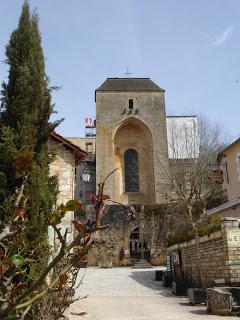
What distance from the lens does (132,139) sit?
106 feet

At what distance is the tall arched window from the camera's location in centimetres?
3084

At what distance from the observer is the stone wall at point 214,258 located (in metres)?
9.81

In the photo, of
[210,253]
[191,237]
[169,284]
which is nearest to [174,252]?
[169,284]

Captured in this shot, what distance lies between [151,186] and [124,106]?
7226 mm

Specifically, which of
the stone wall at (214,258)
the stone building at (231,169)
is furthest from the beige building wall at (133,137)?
the stone wall at (214,258)

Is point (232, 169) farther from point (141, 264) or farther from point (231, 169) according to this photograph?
point (141, 264)

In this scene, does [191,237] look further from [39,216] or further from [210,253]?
[39,216]

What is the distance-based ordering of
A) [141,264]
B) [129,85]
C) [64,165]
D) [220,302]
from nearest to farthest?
1. [220,302]
2. [64,165]
3. [141,264]
4. [129,85]

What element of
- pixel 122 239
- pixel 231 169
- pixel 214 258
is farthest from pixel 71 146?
pixel 122 239

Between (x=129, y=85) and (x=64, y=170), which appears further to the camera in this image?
(x=129, y=85)

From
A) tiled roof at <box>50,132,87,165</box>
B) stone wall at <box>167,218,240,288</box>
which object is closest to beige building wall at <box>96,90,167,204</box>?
stone wall at <box>167,218,240,288</box>

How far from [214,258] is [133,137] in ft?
72.6

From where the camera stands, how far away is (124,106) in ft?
103

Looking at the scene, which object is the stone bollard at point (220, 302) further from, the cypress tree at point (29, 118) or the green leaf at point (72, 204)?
the green leaf at point (72, 204)
